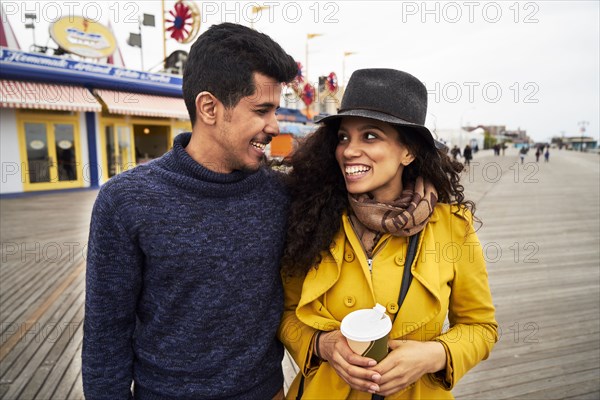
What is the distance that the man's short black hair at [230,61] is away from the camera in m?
1.47

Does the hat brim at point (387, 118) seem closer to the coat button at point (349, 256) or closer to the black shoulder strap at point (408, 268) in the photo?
the black shoulder strap at point (408, 268)

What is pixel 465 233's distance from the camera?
1610mm

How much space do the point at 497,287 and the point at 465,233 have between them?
4.22m

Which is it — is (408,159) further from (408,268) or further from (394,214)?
(408,268)

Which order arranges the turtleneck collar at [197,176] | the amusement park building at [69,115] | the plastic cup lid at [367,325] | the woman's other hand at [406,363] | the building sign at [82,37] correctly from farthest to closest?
the building sign at [82,37] < the amusement park building at [69,115] < the turtleneck collar at [197,176] < the woman's other hand at [406,363] < the plastic cup lid at [367,325]

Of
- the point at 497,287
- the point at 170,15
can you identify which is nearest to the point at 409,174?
the point at 497,287

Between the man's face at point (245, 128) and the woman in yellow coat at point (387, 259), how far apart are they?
32cm

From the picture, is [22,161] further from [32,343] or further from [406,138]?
[406,138]

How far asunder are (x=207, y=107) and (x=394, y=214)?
868 mm

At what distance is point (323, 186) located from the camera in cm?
180

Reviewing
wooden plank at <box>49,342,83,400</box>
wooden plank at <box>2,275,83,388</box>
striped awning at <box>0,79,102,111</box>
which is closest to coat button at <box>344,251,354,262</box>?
wooden plank at <box>49,342,83,400</box>

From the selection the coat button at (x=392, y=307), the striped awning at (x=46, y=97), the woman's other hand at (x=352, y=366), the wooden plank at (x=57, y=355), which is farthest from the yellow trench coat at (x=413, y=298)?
the striped awning at (x=46, y=97)

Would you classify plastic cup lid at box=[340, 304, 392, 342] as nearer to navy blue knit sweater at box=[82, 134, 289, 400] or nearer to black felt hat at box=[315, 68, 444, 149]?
navy blue knit sweater at box=[82, 134, 289, 400]

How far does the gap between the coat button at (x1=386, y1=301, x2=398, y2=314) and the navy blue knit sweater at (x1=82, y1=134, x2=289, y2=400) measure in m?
0.49
